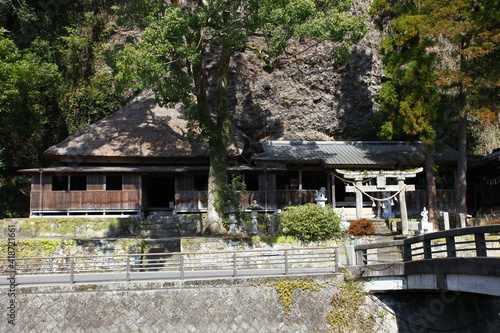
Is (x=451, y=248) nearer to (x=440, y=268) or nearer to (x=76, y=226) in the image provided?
(x=440, y=268)

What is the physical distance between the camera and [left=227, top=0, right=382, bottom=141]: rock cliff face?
3466cm

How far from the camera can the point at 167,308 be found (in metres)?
15.2

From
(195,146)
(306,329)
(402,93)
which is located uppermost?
(402,93)

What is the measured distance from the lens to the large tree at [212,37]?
65.4 ft

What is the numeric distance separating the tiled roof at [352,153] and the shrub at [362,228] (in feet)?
17.9

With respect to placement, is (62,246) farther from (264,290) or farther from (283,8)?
(283,8)

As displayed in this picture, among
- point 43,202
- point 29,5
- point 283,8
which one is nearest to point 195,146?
point 43,202

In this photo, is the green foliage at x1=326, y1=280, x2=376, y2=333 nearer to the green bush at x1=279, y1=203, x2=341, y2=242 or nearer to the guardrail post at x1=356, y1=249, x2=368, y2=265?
the guardrail post at x1=356, y1=249, x2=368, y2=265

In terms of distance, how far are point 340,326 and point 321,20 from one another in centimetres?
1254

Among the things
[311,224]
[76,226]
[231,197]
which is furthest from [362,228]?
[76,226]

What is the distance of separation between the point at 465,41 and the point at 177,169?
51.4ft

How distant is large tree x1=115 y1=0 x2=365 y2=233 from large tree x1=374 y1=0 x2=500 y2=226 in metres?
3.23

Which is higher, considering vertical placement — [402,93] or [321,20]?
[321,20]

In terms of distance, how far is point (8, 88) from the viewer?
85.6 ft
